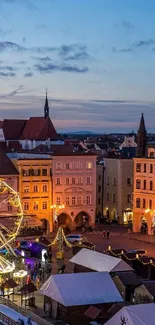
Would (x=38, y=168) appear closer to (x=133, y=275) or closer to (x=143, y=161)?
(x=143, y=161)

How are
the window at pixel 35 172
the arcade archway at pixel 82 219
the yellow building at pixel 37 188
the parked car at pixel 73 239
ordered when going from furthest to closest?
the arcade archway at pixel 82 219, the window at pixel 35 172, the yellow building at pixel 37 188, the parked car at pixel 73 239

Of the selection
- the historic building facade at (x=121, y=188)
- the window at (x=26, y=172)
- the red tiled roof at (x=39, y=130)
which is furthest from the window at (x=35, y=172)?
the red tiled roof at (x=39, y=130)

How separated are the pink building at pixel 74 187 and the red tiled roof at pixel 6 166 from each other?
181 inches

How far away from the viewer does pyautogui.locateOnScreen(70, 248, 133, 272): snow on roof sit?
45906 mm

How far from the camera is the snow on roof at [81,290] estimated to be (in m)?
39.5

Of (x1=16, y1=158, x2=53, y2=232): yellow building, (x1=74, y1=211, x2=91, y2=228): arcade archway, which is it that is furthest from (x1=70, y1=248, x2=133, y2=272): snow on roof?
(x1=74, y1=211, x2=91, y2=228): arcade archway

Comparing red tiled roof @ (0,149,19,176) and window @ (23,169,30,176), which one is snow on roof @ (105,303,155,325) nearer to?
red tiled roof @ (0,149,19,176)

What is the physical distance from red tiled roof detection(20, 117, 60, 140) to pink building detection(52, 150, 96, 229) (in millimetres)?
19016

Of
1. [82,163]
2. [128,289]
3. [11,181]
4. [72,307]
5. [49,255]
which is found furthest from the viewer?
[82,163]

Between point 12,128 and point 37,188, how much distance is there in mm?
29538

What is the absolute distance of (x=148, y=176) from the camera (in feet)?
245

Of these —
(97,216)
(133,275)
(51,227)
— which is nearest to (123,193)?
(97,216)

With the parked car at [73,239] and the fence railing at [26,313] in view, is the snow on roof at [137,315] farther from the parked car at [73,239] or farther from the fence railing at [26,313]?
the parked car at [73,239]

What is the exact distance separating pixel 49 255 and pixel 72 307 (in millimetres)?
→ 16959
